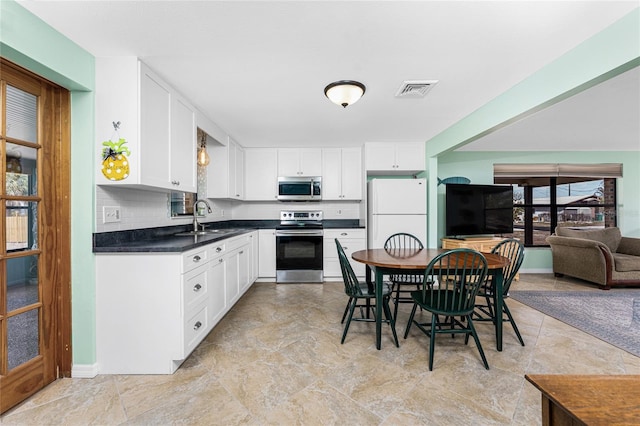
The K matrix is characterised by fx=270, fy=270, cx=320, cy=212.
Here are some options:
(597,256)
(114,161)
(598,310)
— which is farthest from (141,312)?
(597,256)

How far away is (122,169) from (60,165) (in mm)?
387

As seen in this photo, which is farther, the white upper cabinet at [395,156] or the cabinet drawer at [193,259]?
the white upper cabinet at [395,156]

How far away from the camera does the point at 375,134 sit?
3.83 meters

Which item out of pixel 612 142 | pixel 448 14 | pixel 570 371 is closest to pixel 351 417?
pixel 570 371

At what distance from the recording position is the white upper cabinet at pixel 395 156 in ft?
14.0

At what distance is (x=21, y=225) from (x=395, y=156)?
162 inches

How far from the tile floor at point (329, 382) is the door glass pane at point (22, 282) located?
606 mm

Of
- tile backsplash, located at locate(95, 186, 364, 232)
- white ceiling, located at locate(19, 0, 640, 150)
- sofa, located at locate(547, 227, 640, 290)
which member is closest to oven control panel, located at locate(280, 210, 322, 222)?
tile backsplash, located at locate(95, 186, 364, 232)

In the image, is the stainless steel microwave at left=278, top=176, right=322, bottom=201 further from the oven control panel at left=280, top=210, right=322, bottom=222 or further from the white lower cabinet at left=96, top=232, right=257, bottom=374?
the white lower cabinet at left=96, top=232, right=257, bottom=374

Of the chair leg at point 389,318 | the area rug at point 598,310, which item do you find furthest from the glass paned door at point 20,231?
the area rug at point 598,310

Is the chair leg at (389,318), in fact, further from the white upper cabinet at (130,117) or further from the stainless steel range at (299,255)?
the white upper cabinet at (130,117)

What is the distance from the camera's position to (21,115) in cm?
164

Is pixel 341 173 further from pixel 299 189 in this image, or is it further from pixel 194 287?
pixel 194 287

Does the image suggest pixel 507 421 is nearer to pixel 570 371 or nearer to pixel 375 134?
pixel 570 371
